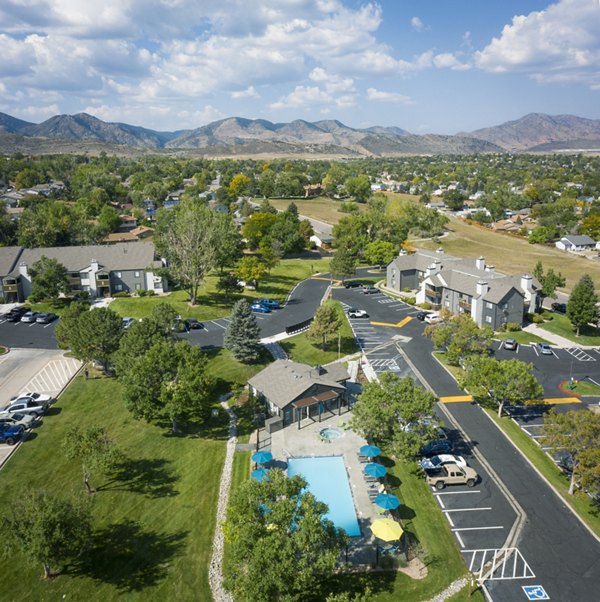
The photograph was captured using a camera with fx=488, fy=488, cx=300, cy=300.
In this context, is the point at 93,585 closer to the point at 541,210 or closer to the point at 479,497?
the point at 479,497

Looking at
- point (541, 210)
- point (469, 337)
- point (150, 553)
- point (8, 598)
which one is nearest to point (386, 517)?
point (150, 553)

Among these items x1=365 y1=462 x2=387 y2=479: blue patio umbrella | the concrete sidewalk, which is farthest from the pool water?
the concrete sidewalk

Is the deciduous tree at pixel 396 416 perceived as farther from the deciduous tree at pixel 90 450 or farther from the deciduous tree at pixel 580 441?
the deciduous tree at pixel 90 450

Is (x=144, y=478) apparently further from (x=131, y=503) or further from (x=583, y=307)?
(x=583, y=307)

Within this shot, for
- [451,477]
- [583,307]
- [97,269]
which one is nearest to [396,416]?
[451,477]

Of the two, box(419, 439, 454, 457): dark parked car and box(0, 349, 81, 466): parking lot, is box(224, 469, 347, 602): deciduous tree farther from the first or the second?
box(0, 349, 81, 466): parking lot

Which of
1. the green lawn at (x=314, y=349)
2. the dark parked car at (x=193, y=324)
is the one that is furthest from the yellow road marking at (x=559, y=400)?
the dark parked car at (x=193, y=324)
